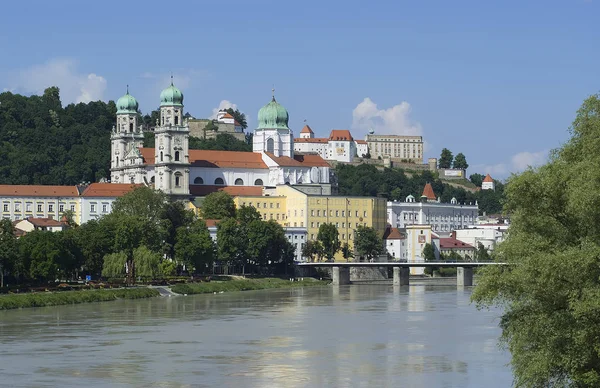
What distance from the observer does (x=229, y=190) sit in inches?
5069

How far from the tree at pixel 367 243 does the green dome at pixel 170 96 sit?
21.3 metres

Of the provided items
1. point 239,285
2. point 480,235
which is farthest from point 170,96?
point 480,235

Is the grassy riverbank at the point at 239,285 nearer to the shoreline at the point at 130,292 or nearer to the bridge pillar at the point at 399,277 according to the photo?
the shoreline at the point at 130,292

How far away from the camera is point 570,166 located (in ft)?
89.6

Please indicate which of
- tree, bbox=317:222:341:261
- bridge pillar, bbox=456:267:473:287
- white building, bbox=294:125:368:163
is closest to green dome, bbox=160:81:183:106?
tree, bbox=317:222:341:261

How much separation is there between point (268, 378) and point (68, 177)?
10518 centimetres

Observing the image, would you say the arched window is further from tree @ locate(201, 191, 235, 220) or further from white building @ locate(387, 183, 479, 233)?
white building @ locate(387, 183, 479, 233)

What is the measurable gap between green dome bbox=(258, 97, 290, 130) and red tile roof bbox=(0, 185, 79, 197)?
24579 millimetres

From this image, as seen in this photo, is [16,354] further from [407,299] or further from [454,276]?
[454,276]

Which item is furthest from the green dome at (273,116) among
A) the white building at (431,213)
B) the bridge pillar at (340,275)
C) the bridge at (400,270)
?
the bridge pillar at (340,275)

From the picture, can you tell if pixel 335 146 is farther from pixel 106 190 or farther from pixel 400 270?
pixel 400 270

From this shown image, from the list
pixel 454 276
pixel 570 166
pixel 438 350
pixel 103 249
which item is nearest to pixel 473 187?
pixel 454 276

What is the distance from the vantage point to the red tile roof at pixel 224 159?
131 meters

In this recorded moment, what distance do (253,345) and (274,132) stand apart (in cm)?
9028
